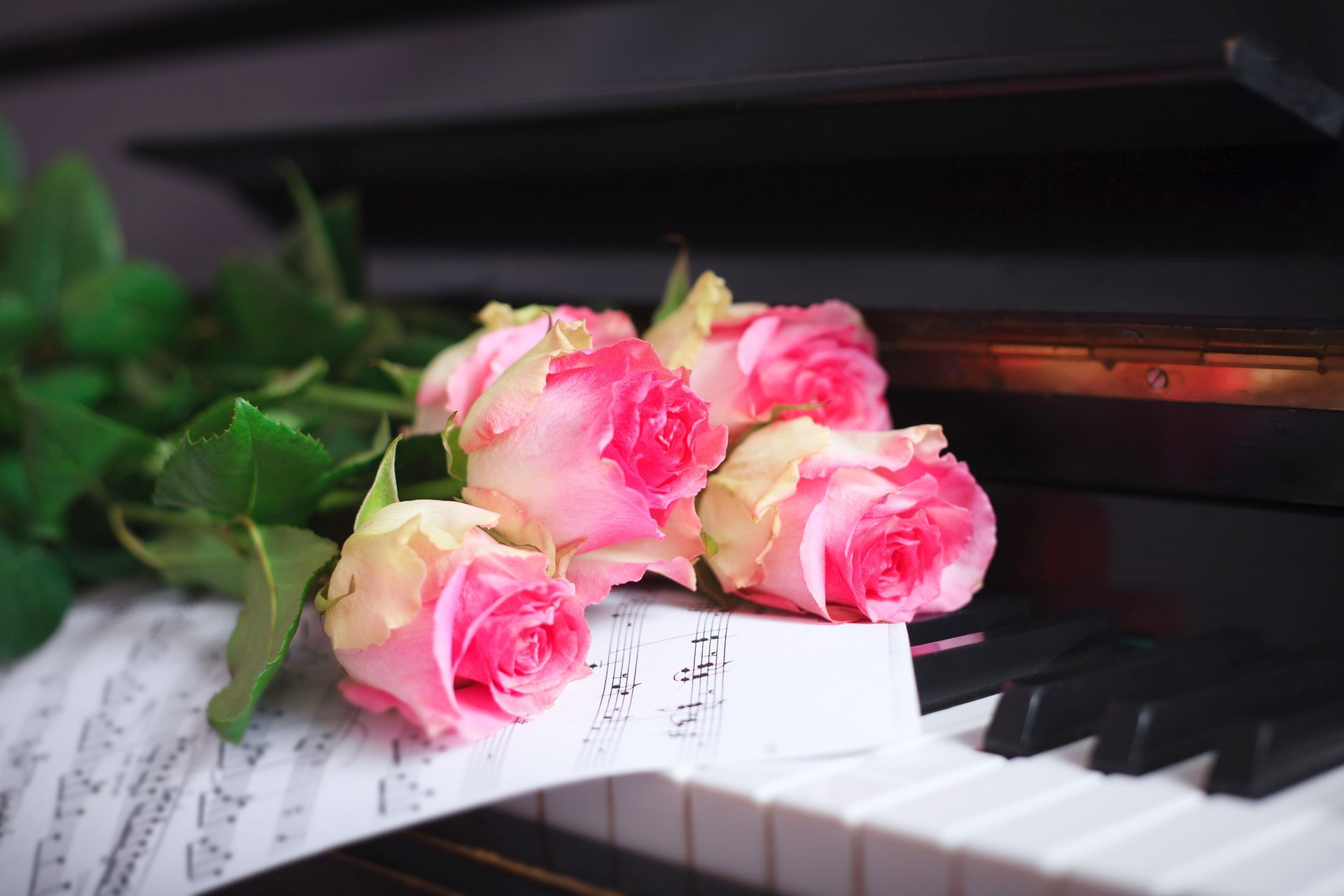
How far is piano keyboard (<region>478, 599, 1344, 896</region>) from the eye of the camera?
1.26 ft

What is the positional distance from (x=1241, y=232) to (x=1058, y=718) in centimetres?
31

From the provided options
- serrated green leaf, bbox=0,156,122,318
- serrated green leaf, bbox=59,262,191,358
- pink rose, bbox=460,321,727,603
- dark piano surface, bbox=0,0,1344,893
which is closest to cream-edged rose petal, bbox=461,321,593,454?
pink rose, bbox=460,321,727,603

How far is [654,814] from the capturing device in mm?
481

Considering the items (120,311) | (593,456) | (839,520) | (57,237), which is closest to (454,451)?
(593,456)

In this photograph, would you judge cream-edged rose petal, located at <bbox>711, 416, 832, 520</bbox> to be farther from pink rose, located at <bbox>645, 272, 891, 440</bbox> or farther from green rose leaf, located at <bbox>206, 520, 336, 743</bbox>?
green rose leaf, located at <bbox>206, 520, 336, 743</bbox>

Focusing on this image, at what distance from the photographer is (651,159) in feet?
2.57

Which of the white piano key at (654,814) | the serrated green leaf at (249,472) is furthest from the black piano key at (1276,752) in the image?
the serrated green leaf at (249,472)

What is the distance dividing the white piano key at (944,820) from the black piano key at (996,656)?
85mm

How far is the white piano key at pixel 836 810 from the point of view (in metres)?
0.43

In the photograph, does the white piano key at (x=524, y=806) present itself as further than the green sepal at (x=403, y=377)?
No

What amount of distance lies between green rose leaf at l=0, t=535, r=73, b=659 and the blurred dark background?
0.39 m

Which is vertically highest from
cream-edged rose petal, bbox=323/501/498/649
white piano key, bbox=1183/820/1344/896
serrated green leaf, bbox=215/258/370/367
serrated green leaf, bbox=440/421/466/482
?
serrated green leaf, bbox=215/258/370/367

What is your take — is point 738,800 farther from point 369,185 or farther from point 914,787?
point 369,185

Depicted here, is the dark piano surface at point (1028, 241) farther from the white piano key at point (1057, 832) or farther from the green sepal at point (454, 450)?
the green sepal at point (454, 450)
